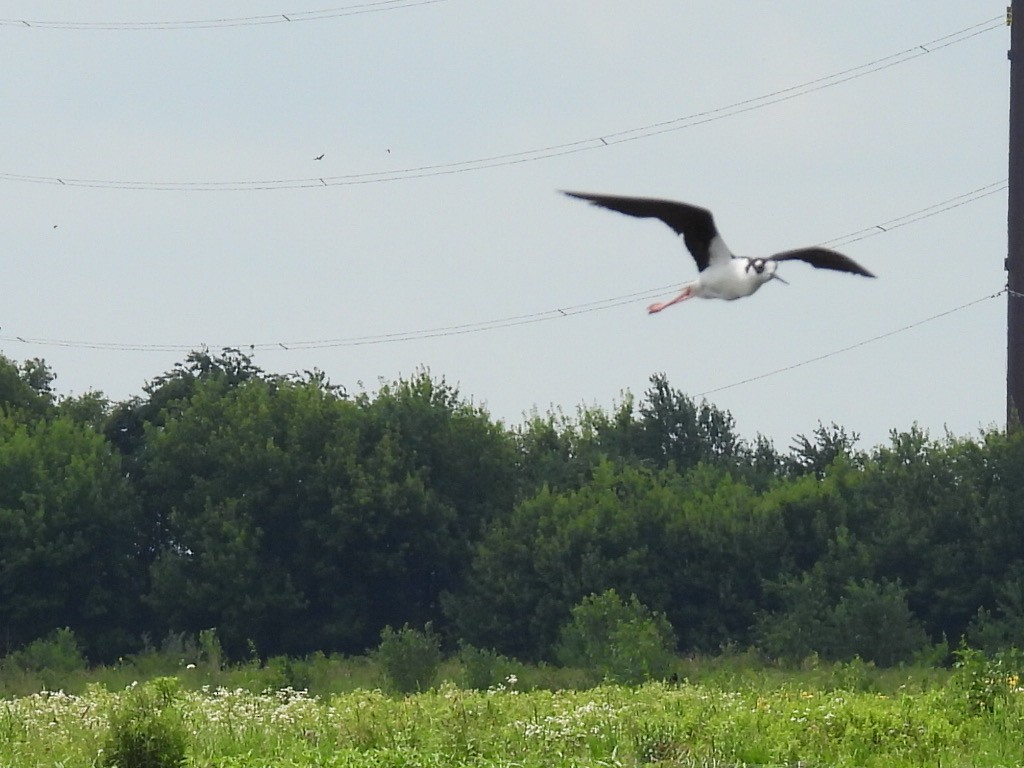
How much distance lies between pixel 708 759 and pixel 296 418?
112 ft

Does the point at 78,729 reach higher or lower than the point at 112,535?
lower

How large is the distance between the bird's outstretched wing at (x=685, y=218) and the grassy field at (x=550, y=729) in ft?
14.1

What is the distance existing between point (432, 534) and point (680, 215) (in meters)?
35.6

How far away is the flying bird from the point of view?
1257 cm

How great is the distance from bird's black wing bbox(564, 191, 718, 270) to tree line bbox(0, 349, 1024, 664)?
2845 cm

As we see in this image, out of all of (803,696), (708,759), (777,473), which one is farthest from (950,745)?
(777,473)

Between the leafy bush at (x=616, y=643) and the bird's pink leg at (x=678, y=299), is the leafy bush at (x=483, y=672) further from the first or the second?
the bird's pink leg at (x=678, y=299)

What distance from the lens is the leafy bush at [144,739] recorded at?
15523 mm

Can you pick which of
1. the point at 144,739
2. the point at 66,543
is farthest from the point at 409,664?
the point at 66,543

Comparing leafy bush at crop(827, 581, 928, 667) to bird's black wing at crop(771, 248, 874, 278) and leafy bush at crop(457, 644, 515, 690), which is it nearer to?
leafy bush at crop(457, 644, 515, 690)

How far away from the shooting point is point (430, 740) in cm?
1745

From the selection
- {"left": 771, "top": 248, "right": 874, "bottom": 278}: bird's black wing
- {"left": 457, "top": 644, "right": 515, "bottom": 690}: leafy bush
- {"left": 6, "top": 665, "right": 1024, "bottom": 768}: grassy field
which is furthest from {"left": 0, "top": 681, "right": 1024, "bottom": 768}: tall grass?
{"left": 457, "top": 644, "right": 515, "bottom": 690}: leafy bush

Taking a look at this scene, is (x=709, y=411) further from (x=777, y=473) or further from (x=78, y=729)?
(x=78, y=729)

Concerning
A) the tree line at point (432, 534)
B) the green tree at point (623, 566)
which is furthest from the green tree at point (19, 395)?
the green tree at point (623, 566)
